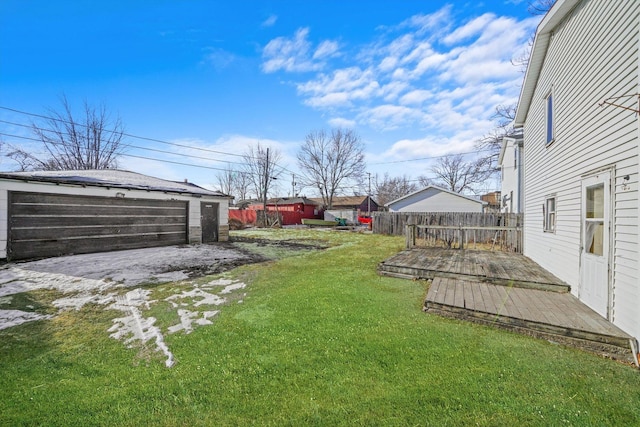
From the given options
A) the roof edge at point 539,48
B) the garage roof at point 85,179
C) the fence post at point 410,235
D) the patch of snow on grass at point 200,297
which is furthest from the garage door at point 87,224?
the roof edge at point 539,48

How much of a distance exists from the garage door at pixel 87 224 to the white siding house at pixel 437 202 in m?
17.0

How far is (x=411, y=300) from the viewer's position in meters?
4.59

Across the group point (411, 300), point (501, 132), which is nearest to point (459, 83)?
point (501, 132)

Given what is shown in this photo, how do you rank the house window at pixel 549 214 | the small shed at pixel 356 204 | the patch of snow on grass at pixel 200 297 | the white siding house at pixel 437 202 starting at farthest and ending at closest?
the small shed at pixel 356 204, the white siding house at pixel 437 202, the house window at pixel 549 214, the patch of snow on grass at pixel 200 297

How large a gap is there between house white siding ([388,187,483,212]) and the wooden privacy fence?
4759 mm

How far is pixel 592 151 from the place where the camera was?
12.9 feet

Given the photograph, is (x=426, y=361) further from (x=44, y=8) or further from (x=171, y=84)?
(x=171, y=84)

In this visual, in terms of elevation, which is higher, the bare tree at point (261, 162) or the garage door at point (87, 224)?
the bare tree at point (261, 162)

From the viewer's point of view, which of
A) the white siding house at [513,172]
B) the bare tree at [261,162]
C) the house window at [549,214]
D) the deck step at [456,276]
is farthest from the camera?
the bare tree at [261,162]

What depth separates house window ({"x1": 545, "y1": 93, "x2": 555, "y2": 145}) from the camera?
573cm

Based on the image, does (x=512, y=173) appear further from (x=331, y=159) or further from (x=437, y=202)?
(x=331, y=159)

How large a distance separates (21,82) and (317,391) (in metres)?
23.0

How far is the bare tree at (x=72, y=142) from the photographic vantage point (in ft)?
67.3

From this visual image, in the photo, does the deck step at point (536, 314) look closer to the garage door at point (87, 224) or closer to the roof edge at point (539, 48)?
the roof edge at point (539, 48)
